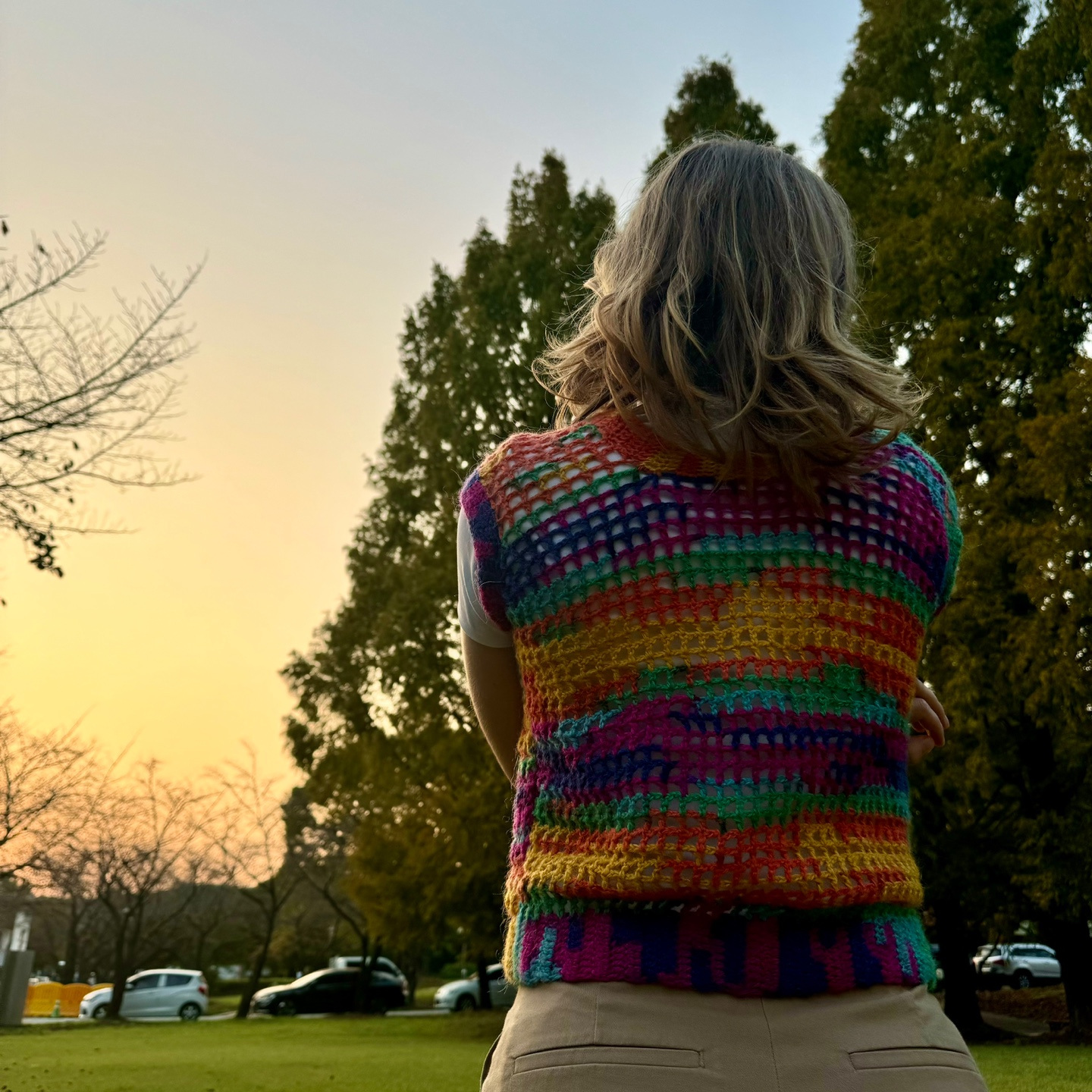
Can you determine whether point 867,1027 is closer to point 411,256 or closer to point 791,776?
point 791,776

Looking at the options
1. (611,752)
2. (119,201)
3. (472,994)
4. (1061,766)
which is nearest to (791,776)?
(611,752)

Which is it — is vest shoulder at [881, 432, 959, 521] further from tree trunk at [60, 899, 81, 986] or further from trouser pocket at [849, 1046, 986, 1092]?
tree trunk at [60, 899, 81, 986]

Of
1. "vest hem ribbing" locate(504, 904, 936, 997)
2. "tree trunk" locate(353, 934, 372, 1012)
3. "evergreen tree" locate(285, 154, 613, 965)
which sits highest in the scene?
"evergreen tree" locate(285, 154, 613, 965)

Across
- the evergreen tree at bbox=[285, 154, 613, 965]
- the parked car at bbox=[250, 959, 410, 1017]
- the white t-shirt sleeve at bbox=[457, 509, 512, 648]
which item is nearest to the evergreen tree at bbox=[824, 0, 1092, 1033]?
the evergreen tree at bbox=[285, 154, 613, 965]

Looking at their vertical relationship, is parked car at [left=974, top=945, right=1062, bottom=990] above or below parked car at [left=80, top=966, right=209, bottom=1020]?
above

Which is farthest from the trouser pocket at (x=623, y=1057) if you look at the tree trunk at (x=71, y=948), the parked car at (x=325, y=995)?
the tree trunk at (x=71, y=948)

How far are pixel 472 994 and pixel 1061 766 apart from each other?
910 inches

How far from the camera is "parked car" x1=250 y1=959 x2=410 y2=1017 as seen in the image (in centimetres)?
3353

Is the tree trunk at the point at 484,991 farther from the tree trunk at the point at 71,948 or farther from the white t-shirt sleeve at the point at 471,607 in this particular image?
the white t-shirt sleeve at the point at 471,607

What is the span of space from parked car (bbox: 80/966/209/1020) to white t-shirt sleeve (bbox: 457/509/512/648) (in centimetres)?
3483

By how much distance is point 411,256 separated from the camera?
18.6 meters

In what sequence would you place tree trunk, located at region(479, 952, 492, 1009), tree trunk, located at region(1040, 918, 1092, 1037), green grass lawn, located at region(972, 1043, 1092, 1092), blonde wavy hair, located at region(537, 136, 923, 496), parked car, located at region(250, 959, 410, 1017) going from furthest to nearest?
parked car, located at region(250, 959, 410, 1017) → tree trunk, located at region(479, 952, 492, 1009) → tree trunk, located at region(1040, 918, 1092, 1037) → green grass lawn, located at region(972, 1043, 1092, 1092) → blonde wavy hair, located at region(537, 136, 923, 496)

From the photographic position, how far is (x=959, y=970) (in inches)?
686

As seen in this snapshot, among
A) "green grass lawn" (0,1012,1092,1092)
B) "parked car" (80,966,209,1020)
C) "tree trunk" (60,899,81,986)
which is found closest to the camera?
"green grass lawn" (0,1012,1092,1092)
